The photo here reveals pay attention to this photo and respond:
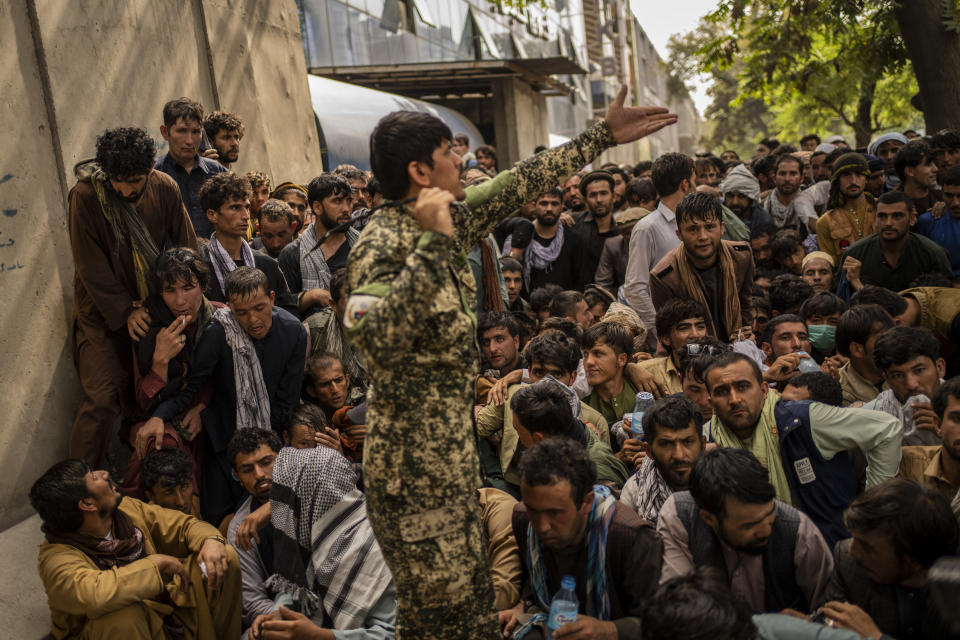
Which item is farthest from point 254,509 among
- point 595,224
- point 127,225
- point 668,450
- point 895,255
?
point 895,255

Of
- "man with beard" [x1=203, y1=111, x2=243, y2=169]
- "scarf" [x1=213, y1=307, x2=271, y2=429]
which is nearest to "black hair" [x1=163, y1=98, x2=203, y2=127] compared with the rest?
"man with beard" [x1=203, y1=111, x2=243, y2=169]

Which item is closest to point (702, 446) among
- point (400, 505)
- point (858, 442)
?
point (858, 442)

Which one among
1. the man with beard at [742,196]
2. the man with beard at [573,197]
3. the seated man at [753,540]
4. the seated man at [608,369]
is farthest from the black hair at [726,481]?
the man with beard at [573,197]

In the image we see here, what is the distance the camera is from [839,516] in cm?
347

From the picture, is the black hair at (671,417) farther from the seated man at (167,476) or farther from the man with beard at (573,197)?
the man with beard at (573,197)

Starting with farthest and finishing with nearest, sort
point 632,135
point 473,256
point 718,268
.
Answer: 1. point 473,256
2. point 718,268
3. point 632,135

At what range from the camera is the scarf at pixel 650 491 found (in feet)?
11.4

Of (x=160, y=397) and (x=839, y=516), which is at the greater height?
(x=160, y=397)

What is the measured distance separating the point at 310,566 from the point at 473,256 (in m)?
2.28

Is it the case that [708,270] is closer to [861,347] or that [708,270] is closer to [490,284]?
[861,347]

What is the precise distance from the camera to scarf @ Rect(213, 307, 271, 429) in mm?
4191

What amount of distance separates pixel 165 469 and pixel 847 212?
17.4 feet

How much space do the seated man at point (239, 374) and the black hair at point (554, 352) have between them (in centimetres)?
123

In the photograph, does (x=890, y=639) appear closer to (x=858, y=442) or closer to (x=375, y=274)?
(x=858, y=442)
